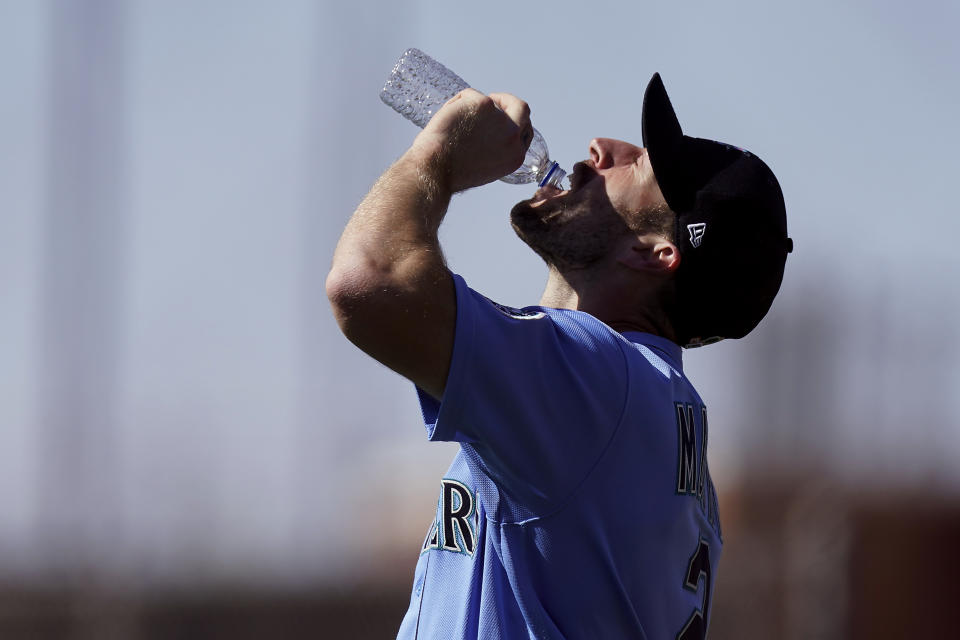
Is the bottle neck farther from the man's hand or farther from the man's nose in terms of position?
the man's hand

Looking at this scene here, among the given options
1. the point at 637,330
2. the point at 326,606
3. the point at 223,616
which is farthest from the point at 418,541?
the point at 637,330

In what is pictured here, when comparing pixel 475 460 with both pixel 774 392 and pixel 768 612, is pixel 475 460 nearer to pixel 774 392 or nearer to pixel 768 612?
pixel 768 612

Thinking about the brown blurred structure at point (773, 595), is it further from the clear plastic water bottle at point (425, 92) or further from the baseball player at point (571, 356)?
the baseball player at point (571, 356)

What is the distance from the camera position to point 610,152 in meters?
2.70

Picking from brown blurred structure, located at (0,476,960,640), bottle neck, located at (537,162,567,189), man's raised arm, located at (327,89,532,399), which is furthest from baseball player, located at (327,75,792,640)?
brown blurred structure, located at (0,476,960,640)

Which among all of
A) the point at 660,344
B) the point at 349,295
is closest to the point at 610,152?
the point at 660,344

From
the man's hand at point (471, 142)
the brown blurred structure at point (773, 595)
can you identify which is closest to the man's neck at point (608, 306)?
the man's hand at point (471, 142)

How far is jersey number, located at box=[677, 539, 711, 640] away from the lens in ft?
7.69

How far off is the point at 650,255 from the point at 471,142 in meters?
0.66

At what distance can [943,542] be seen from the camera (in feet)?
30.9

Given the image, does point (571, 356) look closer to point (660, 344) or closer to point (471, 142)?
point (471, 142)

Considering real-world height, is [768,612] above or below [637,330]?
below

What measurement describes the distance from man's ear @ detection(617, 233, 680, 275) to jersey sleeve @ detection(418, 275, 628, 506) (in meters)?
0.57

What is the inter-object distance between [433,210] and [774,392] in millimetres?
10281
